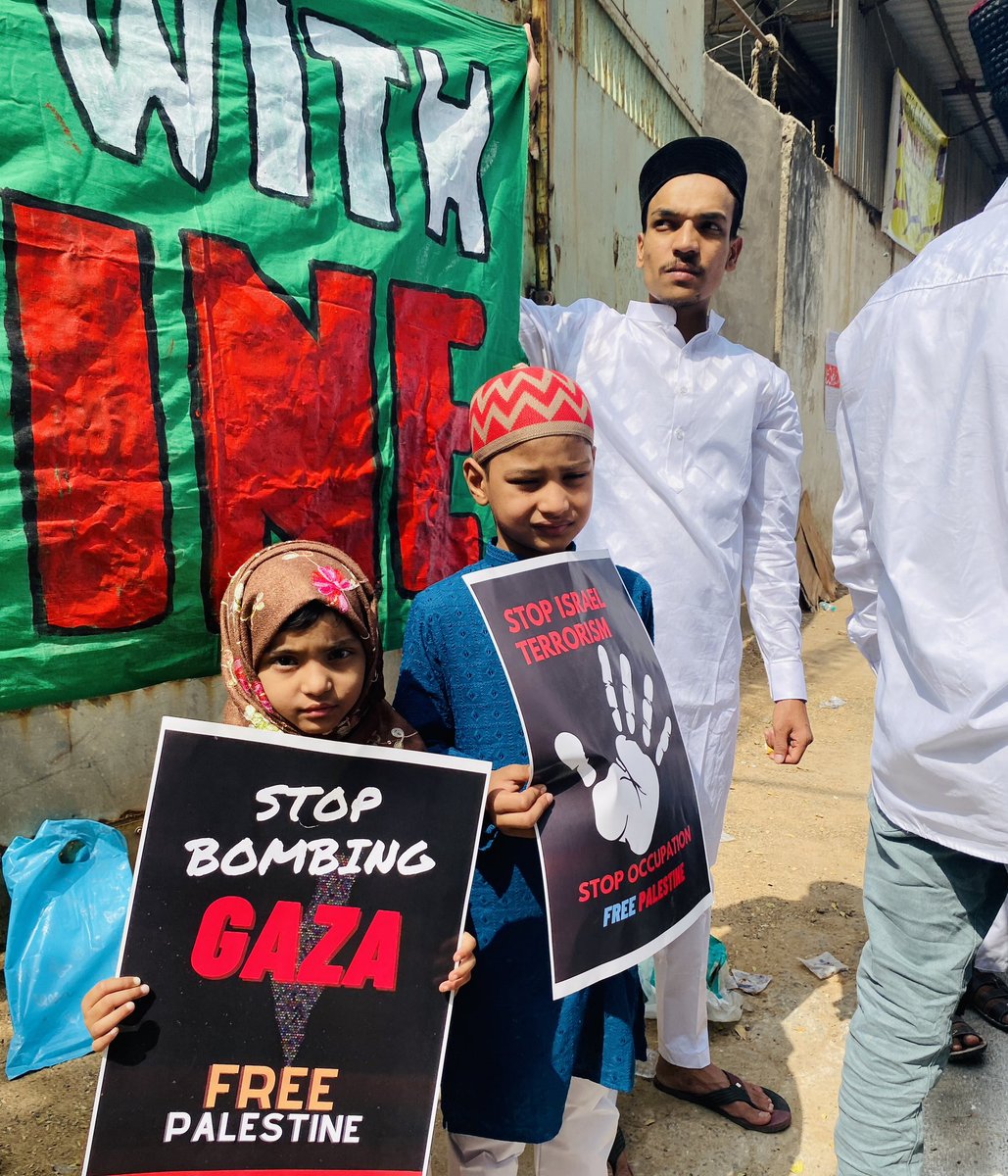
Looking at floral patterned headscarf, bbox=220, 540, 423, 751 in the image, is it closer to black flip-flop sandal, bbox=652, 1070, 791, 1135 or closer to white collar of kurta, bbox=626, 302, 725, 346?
white collar of kurta, bbox=626, 302, 725, 346

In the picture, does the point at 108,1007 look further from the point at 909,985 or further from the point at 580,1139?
the point at 909,985

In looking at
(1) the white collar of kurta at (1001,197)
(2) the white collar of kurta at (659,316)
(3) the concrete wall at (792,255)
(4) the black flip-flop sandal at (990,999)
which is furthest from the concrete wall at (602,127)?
(4) the black flip-flop sandal at (990,999)

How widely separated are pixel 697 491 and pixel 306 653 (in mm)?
1063

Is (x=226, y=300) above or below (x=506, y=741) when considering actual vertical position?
above

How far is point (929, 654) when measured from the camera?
140 centimetres

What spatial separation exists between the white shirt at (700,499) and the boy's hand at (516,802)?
86cm

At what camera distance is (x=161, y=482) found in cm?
219

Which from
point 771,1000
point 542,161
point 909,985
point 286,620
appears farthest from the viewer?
point 542,161

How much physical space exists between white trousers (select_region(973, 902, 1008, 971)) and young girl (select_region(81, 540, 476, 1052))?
1912 millimetres

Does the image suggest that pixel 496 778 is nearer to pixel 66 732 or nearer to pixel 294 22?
pixel 66 732

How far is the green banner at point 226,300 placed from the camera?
198 centimetres

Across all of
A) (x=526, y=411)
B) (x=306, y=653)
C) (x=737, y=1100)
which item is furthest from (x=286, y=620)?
(x=737, y=1100)

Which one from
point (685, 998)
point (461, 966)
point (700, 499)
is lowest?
point (685, 998)

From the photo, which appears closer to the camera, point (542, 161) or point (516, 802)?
point (516, 802)
